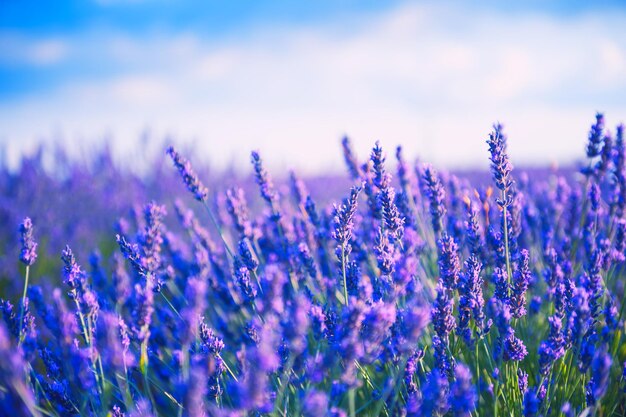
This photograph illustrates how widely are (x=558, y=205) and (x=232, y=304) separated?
7.51 ft

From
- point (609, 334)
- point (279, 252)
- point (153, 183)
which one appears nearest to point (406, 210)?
point (279, 252)

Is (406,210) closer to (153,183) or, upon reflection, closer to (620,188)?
(620,188)

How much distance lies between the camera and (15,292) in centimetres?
417

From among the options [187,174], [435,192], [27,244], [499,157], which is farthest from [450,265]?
[27,244]

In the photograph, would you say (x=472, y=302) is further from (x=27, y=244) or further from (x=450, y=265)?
(x=27, y=244)

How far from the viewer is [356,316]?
1270mm

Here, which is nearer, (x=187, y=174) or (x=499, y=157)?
(x=499, y=157)

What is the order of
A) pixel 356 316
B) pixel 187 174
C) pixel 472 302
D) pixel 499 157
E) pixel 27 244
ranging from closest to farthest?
1. pixel 356 316
2. pixel 472 302
3. pixel 499 157
4. pixel 27 244
5. pixel 187 174

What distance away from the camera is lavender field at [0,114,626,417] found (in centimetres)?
134

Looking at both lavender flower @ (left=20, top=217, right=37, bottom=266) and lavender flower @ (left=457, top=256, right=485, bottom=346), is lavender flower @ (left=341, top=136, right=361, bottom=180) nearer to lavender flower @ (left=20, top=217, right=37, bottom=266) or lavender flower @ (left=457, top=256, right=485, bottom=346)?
lavender flower @ (left=457, top=256, right=485, bottom=346)

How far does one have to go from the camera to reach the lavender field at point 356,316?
1338 millimetres

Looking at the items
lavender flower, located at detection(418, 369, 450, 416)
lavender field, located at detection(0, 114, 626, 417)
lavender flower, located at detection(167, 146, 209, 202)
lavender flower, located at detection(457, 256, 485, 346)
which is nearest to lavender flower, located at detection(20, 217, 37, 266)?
lavender field, located at detection(0, 114, 626, 417)

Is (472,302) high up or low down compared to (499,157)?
down

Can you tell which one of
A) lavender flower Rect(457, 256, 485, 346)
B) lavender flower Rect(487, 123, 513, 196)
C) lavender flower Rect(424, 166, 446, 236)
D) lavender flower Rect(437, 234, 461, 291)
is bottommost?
lavender flower Rect(457, 256, 485, 346)
